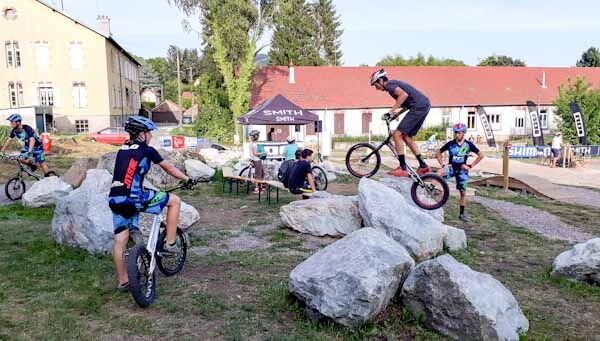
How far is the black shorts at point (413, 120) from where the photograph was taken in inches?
296

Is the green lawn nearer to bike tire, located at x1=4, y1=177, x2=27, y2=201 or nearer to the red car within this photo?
bike tire, located at x1=4, y1=177, x2=27, y2=201

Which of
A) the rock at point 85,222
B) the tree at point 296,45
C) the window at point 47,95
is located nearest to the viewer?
the rock at point 85,222

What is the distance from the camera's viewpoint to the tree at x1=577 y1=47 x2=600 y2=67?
7625cm

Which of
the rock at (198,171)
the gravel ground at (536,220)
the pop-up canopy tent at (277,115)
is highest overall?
the pop-up canopy tent at (277,115)

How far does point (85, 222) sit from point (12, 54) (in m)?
38.9

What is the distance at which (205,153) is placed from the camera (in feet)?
73.9

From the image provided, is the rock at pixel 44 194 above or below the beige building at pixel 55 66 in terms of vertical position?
below

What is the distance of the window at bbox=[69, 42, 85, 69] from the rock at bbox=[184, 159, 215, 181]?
29.2 m

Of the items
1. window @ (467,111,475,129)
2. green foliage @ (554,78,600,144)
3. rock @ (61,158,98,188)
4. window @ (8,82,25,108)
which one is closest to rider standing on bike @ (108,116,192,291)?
rock @ (61,158,98,188)

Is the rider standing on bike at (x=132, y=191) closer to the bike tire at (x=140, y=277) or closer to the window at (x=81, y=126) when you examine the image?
the bike tire at (x=140, y=277)

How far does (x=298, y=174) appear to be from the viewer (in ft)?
35.4

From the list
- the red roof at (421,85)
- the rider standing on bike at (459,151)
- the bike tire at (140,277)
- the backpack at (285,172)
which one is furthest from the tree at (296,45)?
the bike tire at (140,277)

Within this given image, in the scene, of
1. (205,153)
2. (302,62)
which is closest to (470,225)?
(205,153)

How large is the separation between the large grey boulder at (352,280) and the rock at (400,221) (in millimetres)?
1911
